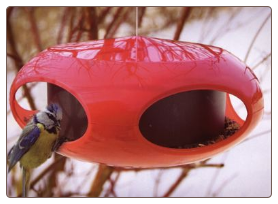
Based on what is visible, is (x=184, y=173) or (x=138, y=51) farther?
(x=184, y=173)

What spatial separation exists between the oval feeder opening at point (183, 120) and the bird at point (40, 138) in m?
0.29

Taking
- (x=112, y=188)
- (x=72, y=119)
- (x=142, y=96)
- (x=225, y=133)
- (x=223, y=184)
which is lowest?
(x=223, y=184)

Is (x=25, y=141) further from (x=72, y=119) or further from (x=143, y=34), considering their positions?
(x=143, y=34)

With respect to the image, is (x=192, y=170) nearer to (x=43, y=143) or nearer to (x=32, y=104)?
(x=32, y=104)

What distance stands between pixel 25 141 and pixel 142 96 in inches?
16.5

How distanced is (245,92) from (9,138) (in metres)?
1.74

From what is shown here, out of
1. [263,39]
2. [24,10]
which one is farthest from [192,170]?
[24,10]

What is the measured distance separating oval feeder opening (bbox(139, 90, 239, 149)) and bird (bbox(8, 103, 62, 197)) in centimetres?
29

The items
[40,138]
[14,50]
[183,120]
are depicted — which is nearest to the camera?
[40,138]

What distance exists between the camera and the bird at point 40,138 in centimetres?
152

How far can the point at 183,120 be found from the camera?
168 cm

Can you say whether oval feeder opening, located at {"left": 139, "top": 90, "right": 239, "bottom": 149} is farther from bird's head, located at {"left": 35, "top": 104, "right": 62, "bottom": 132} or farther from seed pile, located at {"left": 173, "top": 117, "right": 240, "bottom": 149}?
bird's head, located at {"left": 35, "top": 104, "right": 62, "bottom": 132}

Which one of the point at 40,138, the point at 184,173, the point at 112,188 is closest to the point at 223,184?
the point at 184,173

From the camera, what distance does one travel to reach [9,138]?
114 inches
